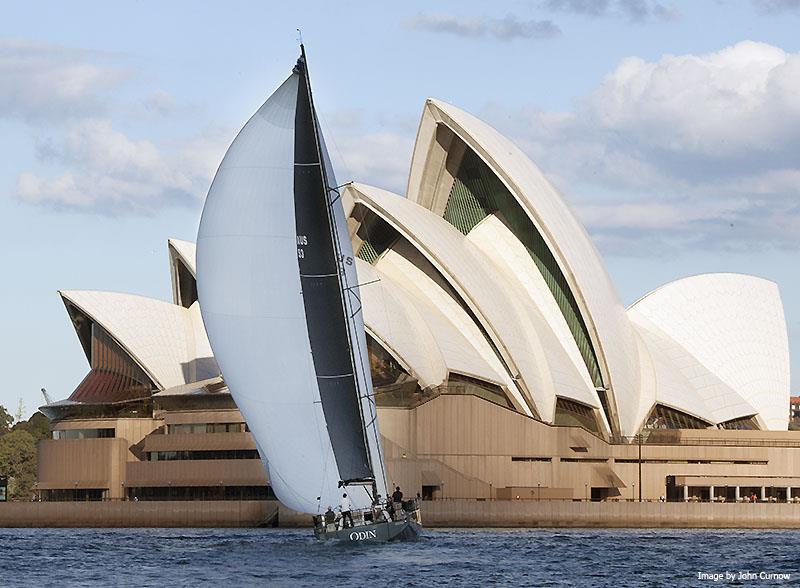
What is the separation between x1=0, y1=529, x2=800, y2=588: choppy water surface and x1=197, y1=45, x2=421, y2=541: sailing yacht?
2194 millimetres

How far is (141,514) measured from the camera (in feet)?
244

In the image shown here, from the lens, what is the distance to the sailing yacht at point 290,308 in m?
47.8

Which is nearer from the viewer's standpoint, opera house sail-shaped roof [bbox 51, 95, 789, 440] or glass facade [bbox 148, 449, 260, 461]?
opera house sail-shaped roof [bbox 51, 95, 789, 440]

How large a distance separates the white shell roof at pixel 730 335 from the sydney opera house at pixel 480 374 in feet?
0.37

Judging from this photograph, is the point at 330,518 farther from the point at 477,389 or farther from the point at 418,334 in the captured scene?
the point at 477,389

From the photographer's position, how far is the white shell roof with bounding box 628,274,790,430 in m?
84.9

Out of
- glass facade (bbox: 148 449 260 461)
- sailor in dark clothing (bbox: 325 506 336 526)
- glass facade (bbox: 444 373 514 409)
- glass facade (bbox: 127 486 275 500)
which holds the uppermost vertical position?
glass facade (bbox: 444 373 514 409)

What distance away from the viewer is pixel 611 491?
80188 mm

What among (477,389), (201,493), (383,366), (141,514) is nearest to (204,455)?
(201,493)

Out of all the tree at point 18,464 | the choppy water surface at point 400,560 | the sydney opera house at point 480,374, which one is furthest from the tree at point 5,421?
the choppy water surface at point 400,560

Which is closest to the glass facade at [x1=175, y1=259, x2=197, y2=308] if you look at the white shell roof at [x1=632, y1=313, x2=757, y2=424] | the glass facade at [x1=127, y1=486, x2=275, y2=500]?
the glass facade at [x1=127, y1=486, x2=275, y2=500]

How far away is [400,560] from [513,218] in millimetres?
37264

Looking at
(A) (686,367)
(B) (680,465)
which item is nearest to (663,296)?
(A) (686,367)

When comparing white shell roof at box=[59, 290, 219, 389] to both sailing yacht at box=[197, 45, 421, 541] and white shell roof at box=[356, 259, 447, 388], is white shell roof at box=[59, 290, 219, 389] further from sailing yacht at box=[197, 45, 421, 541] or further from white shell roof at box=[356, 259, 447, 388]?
sailing yacht at box=[197, 45, 421, 541]
